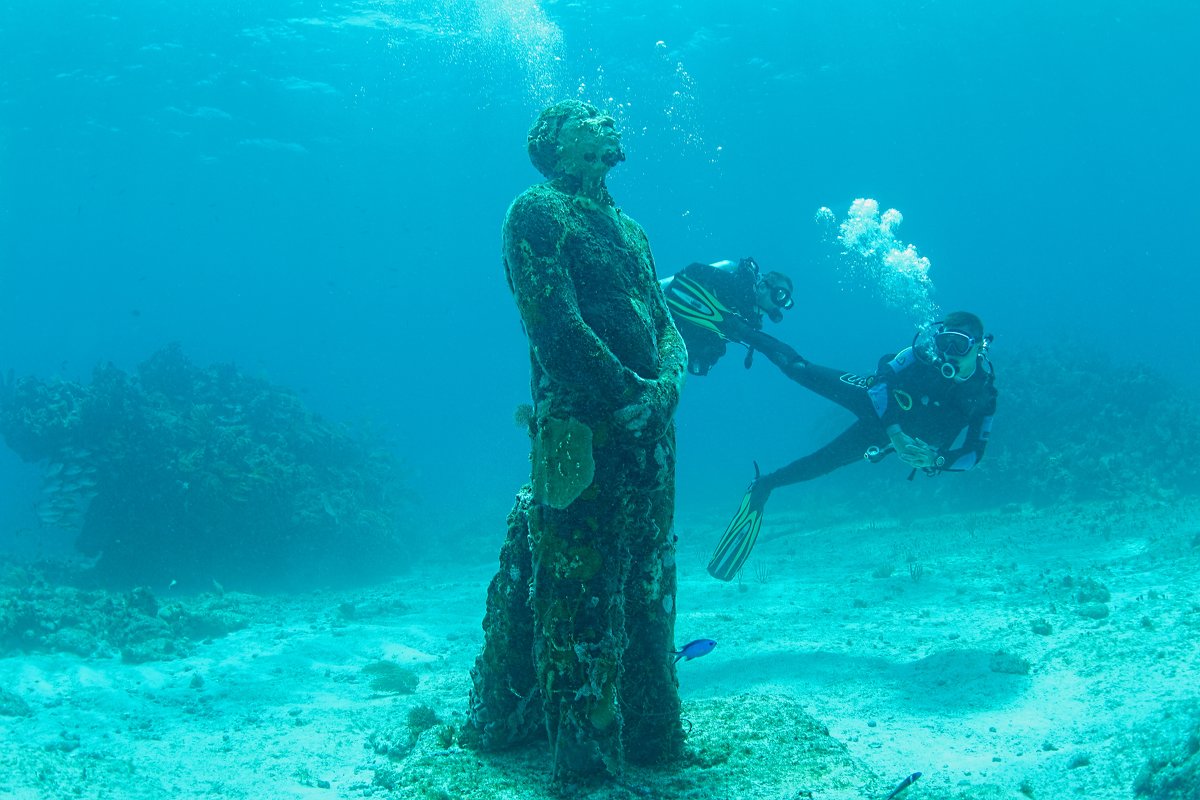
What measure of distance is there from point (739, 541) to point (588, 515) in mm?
6854

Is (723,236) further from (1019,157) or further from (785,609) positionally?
(785,609)

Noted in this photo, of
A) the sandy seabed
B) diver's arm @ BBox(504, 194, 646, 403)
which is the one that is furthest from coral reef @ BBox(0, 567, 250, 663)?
diver's arm @ BBox(504, 194, 646, 403)

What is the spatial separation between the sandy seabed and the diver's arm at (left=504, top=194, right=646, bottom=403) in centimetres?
172

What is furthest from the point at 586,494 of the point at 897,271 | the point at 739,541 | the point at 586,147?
the point at 897,271

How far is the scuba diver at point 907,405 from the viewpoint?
7.68m

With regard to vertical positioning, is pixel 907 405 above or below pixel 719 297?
below

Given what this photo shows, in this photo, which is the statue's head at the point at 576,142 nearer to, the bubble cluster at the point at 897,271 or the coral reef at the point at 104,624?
the coral reef at the point at 104,624

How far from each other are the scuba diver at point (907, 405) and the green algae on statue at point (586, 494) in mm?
5171

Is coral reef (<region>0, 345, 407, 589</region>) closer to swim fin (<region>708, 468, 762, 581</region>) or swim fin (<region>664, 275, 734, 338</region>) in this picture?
swim fin (<region>708, 468, 762, 581</region>)

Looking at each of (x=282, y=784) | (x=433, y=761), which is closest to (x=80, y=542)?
(x=282, y=784)

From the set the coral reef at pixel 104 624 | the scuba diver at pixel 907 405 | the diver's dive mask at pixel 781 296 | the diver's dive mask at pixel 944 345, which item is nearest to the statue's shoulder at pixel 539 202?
the scuba diver at pixel 907 405

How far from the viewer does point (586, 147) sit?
12.4 ft

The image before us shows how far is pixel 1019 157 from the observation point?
220ft

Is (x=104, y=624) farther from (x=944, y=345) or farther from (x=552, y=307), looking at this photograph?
(x=944, y=345)
